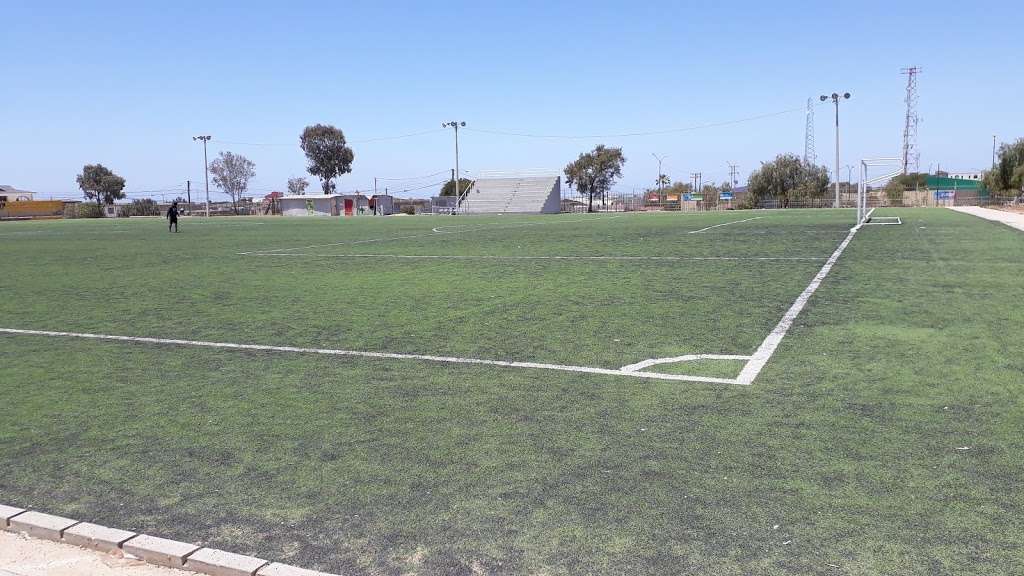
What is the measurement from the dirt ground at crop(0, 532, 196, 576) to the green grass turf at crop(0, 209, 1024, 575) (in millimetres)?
227

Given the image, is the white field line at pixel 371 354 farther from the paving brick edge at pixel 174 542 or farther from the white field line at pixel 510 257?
the white field line at pixel 510 257

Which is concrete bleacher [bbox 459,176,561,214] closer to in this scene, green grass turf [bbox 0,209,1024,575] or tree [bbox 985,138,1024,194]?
tree [bbox 985,138,1024,194]

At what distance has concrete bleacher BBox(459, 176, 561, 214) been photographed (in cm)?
8188

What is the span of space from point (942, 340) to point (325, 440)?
5.42 meters

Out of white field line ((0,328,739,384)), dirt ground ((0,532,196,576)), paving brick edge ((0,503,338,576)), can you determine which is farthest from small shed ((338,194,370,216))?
dirt ground ((0,532,196,576))

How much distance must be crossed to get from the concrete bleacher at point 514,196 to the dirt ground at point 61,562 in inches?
3007

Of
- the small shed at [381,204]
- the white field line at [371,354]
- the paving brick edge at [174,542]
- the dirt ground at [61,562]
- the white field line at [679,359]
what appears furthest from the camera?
the small shed at [381,204]

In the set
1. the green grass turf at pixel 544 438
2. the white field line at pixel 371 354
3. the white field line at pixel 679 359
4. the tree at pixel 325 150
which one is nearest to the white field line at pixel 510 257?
the green grass turf at pixel 544 438

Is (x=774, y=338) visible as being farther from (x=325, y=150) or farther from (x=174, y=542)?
(x=325, y=150)

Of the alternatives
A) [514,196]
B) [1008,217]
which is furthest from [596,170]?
[1008,217]

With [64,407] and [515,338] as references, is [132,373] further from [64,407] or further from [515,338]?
[515,338]

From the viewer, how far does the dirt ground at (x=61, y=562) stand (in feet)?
10.3

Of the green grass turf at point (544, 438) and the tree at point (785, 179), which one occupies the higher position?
the tree at point (785, 179)

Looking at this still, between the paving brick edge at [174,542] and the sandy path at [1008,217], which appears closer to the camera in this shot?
the paving brick edge at [174,542]
